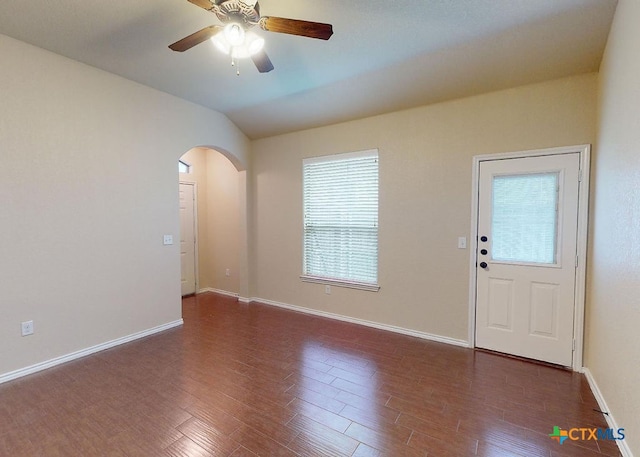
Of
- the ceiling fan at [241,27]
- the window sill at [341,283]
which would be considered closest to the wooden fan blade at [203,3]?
the ceiling fan at [241,27]

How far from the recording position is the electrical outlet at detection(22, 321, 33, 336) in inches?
101

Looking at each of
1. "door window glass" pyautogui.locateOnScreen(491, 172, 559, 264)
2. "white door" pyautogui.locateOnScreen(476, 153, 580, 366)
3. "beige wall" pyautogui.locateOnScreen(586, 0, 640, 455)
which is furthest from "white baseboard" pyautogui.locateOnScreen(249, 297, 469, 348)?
"beige wall" pyautogui.locateOnScreen(586, 0, 640, 455)

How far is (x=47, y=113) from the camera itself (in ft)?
8.73

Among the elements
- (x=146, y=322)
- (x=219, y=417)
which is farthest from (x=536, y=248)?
(x=146, y=322)

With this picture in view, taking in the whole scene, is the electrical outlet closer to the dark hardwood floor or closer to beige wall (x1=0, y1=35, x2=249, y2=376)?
beige wall (x1=0, y1=35, x2=249, y2=376)

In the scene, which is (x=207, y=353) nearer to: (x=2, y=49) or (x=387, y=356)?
(x=387, y=356)

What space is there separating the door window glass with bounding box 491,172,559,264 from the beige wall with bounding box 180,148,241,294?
148 inches

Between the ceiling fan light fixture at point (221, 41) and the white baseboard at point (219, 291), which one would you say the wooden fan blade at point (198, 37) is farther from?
the white baseboard at point (219, 291)

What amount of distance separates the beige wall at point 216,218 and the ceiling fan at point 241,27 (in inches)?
121

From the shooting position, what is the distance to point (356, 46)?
253 cm

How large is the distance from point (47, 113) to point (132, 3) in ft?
4.62

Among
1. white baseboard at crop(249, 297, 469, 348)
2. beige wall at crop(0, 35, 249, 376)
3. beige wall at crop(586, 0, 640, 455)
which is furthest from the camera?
white baseboard at crop(249, 297, 469, 348)

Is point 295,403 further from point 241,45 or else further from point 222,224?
point 222,224

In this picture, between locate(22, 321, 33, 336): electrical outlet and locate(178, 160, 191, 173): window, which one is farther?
locate(178, 160, 191, 173): window
